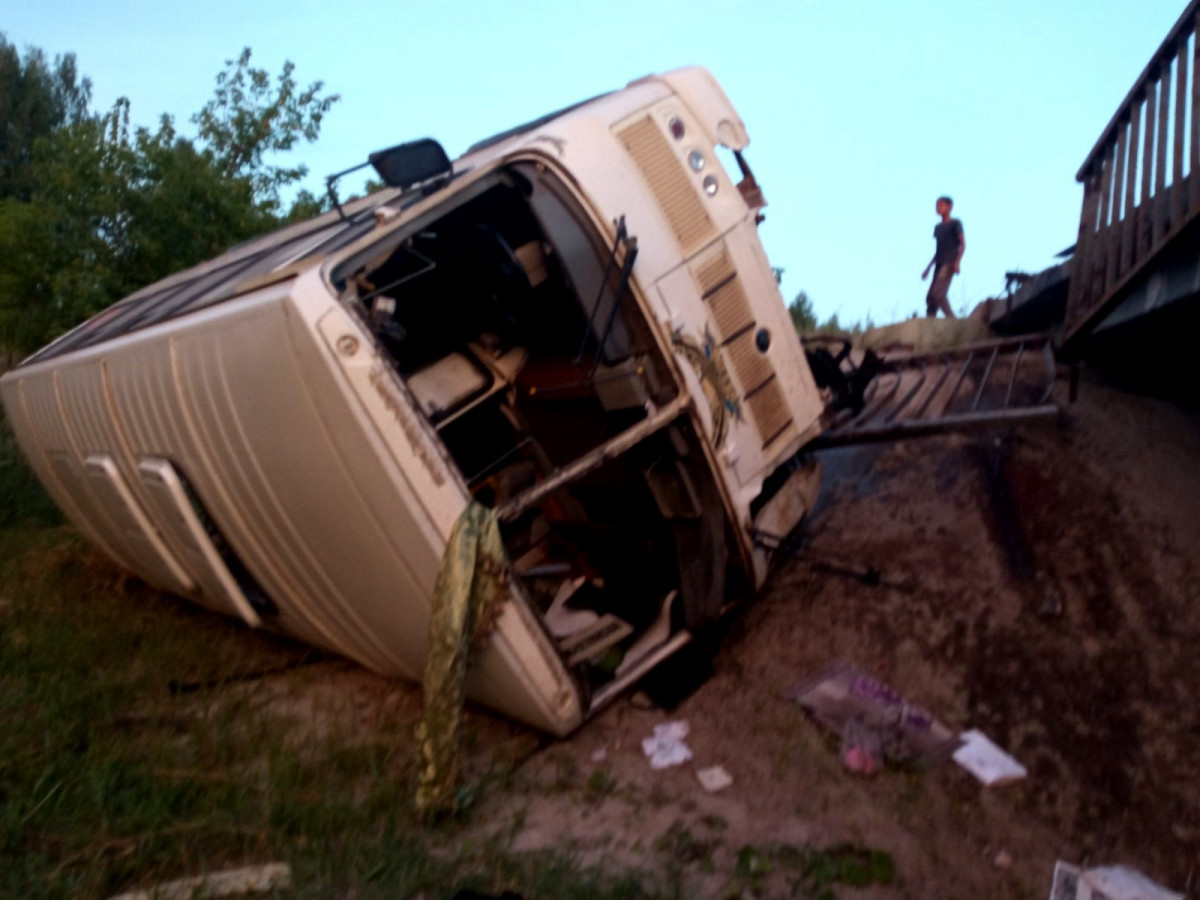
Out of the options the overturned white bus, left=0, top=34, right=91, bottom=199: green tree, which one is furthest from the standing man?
left=0, top=34, right=91, bottom=199: green tree

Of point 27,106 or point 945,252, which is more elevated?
point 27,106

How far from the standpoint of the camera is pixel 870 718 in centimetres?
412

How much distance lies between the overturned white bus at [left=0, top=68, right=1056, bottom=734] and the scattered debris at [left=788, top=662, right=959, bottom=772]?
54 centimetres

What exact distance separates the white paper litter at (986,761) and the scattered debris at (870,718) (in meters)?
0.05

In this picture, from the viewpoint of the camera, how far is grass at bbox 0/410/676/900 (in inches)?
126

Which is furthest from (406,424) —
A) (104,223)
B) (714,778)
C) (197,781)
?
(104,223)

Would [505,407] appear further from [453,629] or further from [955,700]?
[955,700]

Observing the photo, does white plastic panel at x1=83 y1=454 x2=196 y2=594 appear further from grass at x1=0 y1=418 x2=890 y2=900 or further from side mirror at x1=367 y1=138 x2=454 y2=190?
side mirror at x1=367 y1=138 x2=454 y2=190

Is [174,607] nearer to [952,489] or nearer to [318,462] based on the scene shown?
[318,462]

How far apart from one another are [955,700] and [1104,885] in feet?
3.46

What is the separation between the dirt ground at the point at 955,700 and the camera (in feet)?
11.4

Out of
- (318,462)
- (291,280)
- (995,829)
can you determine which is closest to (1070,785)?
(995,829)

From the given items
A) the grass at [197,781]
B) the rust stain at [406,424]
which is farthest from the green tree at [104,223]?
the rust stain at [406,424]

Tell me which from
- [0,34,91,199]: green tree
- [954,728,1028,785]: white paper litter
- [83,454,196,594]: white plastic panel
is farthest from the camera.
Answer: [0,34,91,199]: green tree
